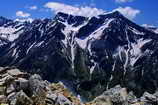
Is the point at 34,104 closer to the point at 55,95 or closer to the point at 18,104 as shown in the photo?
the point at 18,104

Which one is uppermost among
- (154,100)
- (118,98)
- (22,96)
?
(22,96)

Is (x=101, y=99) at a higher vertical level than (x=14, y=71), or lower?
lower

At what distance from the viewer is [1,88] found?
42188 millimetres

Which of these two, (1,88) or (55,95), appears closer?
(1,88)

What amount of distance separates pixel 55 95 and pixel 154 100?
3114cm

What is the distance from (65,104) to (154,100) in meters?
31.6

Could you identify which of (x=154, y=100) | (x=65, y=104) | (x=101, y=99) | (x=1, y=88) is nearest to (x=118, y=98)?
(x=101, y=99)

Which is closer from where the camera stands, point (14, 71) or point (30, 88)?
point (30, 88)

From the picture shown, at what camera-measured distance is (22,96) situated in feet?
125

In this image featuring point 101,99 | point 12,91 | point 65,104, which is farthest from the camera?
point 101,99

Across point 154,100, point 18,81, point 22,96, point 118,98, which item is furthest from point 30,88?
point 154,100

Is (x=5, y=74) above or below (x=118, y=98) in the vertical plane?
above

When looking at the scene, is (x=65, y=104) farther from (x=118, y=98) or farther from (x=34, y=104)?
(x=118, y=98)

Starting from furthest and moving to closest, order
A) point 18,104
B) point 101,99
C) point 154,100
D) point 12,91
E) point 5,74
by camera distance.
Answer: point 154,100 → point 101,99 → point 5,74 → point 12,91 → point 18,104
